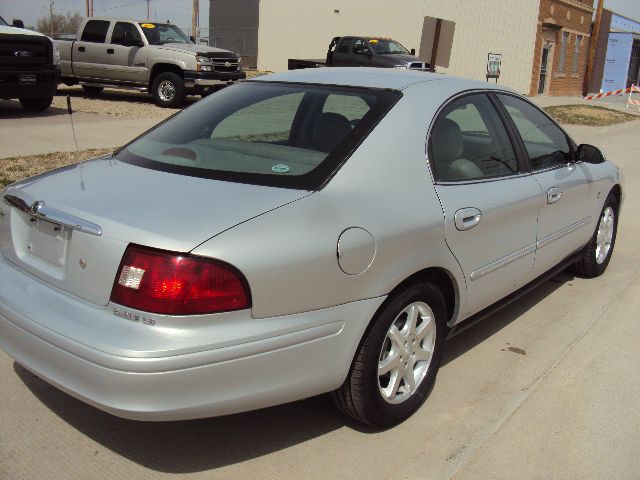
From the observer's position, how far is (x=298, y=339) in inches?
100

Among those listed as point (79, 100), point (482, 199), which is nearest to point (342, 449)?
point (482, 199)

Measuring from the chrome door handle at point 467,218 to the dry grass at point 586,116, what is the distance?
17146 mm

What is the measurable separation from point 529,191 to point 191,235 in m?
2.29

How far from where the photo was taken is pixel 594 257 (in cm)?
535

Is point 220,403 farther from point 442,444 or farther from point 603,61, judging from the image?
point 603,61

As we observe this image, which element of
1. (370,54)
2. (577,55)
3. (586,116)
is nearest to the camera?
(586,116)

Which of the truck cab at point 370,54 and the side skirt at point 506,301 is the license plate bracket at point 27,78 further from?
the truck cab at point 370,54

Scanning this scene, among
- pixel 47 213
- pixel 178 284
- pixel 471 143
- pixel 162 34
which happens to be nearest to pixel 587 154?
pixel 471 143

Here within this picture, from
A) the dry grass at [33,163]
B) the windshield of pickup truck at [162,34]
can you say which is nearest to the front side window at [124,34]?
the windshield of pickup truck at [162,34]

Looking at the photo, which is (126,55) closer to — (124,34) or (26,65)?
(124,34)

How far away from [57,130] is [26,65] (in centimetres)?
244

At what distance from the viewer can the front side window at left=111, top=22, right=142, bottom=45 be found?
16.5m

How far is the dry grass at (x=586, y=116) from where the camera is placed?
1972 cm

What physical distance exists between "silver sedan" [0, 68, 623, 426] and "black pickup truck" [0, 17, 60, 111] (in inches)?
404
